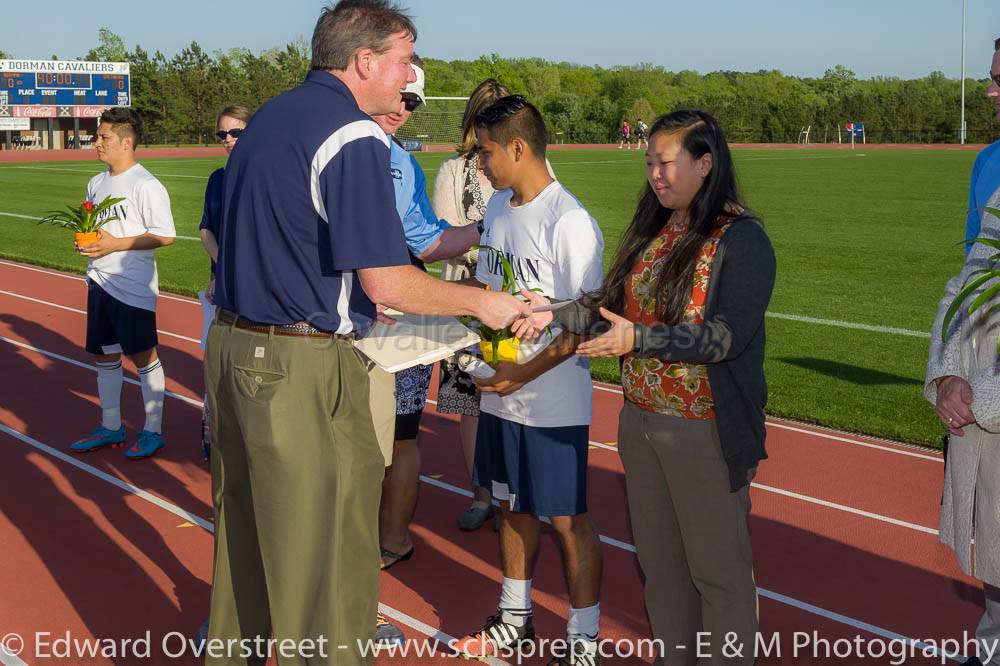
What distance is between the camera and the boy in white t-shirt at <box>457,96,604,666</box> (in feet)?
13.4

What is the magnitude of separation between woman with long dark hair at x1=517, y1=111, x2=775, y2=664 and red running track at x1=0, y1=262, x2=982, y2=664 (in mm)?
1057

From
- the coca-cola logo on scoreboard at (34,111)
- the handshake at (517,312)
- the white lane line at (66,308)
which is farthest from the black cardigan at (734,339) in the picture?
the coca-cola logo on scoreboard at (34,111)

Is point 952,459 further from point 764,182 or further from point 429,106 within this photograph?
point 429,106

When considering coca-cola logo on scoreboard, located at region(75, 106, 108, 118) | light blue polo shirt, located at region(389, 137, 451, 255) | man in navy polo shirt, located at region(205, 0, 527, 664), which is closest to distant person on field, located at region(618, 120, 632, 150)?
coca-cola logo on scoreboard, located at region(75, 106, 108, 118)

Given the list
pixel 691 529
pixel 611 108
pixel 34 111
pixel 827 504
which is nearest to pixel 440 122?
→ pixel 611 108

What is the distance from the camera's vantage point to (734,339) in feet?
11.4

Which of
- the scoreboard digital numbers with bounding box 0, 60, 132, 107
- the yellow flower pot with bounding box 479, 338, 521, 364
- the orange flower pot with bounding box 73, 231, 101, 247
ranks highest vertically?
the scoreboard digital numbers with bounding box 0, 60, 132, 107

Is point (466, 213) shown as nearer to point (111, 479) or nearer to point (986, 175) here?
point (986, 175)

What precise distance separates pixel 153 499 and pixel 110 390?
1.30 meters

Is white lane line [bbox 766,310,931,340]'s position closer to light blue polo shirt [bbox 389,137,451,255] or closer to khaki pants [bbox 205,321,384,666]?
light blue polo shirt [bbox 389,137,451,255]

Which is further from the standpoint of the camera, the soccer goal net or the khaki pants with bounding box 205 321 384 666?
the soccer goal net

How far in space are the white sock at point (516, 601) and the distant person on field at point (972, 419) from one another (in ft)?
5.49

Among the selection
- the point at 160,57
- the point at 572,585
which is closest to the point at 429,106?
the point at 160,57

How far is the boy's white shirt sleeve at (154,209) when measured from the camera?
23.9 feet
